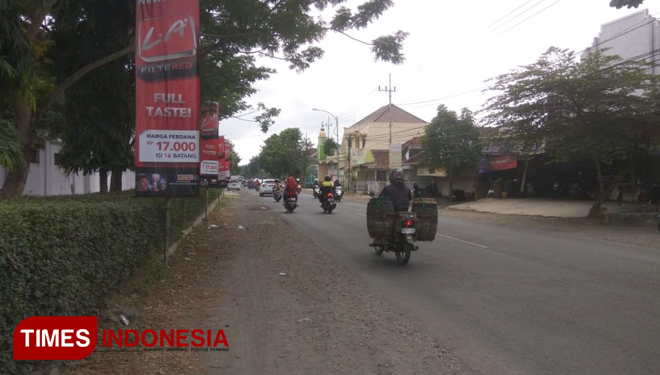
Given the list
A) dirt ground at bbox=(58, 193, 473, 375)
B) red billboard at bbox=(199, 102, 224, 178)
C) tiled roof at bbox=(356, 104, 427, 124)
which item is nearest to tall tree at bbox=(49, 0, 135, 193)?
red billboard at bbox=(199, 102, 224, 178)

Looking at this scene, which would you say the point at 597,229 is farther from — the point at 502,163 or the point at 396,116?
the point at 396,116

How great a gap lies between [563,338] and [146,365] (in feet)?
13.8

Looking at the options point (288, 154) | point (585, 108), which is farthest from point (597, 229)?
point (288, 154)

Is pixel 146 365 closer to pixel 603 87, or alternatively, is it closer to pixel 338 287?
pixel 338 287

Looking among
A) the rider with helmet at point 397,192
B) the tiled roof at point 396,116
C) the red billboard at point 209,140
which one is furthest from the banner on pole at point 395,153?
the rider with helmet at point 397,192

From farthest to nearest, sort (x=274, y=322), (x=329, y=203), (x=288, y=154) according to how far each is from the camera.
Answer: (x=288, y=154), (x=329, y=203), (x=274, y=322)

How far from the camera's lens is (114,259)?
19.4ft

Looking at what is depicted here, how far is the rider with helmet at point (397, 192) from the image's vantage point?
965cm

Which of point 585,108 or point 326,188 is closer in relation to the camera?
point 585,108

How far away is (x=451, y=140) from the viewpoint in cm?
3366

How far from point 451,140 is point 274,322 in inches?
1163

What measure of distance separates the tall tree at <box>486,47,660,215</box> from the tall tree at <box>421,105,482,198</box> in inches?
547

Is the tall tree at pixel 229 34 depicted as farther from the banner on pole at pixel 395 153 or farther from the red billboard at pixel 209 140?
the banner on pole at pixel 395 153

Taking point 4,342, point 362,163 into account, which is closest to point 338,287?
point 4,342
